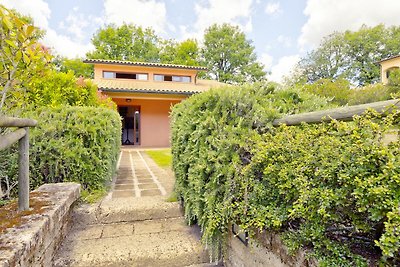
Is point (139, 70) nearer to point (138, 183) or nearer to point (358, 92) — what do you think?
point (138, 183)

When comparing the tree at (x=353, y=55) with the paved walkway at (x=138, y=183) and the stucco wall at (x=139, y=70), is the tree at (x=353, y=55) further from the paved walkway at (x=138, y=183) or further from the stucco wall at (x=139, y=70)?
the paved walkway at (x=138, y=183)

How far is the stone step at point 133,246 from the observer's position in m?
2.43

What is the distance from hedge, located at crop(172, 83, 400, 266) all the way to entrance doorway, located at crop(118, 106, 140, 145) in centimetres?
1186

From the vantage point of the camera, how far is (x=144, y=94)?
12422 millimetres

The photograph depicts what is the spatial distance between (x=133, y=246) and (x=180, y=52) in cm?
2526

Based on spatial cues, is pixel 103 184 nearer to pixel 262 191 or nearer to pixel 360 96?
pixel 262 191

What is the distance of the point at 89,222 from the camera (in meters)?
3.03

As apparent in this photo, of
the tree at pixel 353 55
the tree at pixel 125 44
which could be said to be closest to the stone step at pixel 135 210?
the tree at pixel 125 44

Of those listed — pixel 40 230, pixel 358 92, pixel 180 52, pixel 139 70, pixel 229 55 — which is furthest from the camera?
pixel 229 55

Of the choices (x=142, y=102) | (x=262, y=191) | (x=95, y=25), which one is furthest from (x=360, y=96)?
(x=95, y=25)

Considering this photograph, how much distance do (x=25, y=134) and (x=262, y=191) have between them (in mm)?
2089

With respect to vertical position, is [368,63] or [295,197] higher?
[368,63]

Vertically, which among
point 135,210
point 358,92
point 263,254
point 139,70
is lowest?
point 135,210

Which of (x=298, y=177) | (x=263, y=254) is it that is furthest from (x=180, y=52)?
(x=298, y=177)
